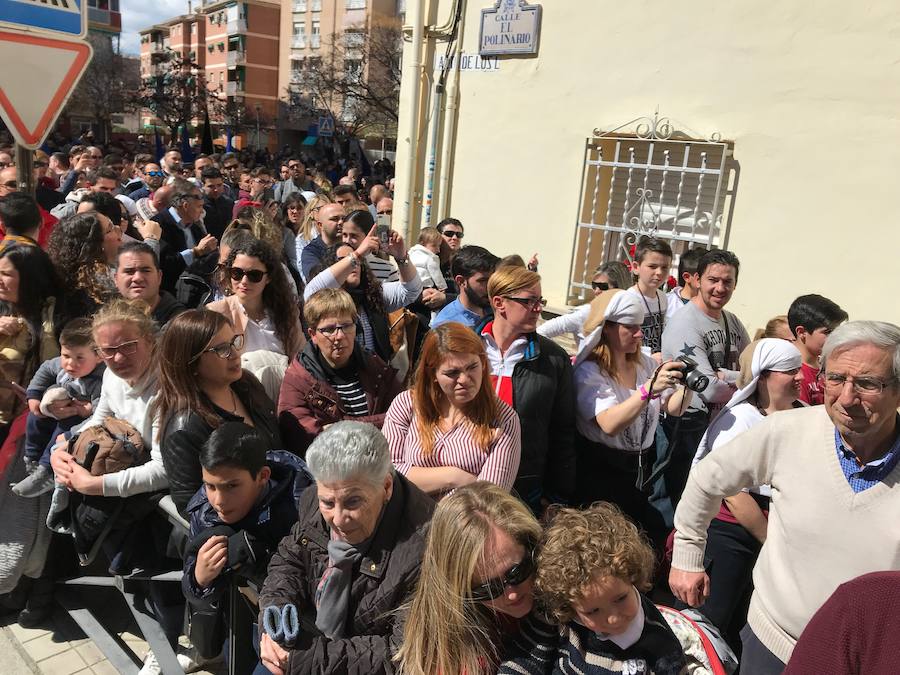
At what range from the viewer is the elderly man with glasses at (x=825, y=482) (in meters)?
1.87

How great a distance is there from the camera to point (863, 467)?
6.29 ft

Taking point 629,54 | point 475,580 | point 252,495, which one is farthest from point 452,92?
point 475,580

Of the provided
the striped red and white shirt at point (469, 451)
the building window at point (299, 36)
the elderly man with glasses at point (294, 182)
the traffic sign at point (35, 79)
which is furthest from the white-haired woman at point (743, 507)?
the building window at point (299, 36)

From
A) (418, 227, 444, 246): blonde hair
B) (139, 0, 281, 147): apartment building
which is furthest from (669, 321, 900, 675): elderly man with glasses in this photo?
(139, 0, 281, 147): apartment building

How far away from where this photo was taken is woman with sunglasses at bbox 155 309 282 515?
2439 mm

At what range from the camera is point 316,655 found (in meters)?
1.93

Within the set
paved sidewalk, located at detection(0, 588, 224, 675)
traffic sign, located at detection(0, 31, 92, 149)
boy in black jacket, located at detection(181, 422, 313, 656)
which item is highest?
traffic sign, located at detection(0, 31, 92, 149)

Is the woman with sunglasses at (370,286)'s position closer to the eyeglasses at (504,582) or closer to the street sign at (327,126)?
the eyeglasses at (504,582)

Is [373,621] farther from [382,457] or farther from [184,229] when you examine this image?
[184,229]

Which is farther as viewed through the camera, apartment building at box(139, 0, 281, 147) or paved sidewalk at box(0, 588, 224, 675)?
apartment building at box(139, 0, 281, 147)

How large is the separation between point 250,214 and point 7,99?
221 cm

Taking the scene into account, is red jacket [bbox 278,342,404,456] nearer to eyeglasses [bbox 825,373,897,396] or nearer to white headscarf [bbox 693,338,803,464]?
white headscarf [bbox 693,338,803,464]

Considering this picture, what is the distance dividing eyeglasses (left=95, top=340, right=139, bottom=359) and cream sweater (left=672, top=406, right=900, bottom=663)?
2.29m

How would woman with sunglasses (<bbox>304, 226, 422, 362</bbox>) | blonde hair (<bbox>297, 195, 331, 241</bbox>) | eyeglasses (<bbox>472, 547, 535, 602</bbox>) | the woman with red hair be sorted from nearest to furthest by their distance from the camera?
eyeglasses (<bbox>472, 547, 535, 602</bbox>) → the woman with red hair → woman with sunglasses (<bbox>304, 226, 422, 362</bbox>) → blonde hair (<bbox>297, 195, 331, 241</bbox>)
